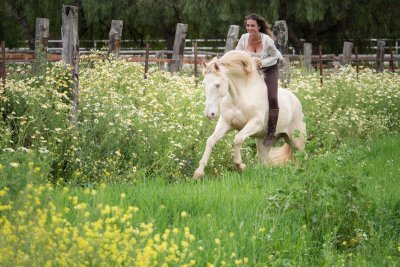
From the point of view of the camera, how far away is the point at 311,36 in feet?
130

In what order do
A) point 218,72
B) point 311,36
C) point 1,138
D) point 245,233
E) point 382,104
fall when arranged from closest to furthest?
point 245,233 < point 1,138 < point 218,72 < point 382,104 < point 311,36

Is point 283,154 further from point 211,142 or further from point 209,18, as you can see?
point 209,18

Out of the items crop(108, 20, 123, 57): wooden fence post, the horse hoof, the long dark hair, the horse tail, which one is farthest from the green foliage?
the horse hoof

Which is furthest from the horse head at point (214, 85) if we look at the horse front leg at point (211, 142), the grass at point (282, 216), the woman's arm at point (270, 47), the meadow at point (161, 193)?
the grass at point (282, 216)

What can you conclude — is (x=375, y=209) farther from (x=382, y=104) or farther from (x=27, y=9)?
(x=27, y=9)

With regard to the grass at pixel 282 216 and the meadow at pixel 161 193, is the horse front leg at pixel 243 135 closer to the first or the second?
the meadow at pixel 161 193

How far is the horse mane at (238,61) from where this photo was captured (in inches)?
429

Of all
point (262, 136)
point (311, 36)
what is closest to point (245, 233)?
point (262, 136)

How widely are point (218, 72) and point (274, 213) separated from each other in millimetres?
3198

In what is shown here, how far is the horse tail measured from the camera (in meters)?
12.7

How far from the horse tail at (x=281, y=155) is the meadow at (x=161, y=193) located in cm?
33

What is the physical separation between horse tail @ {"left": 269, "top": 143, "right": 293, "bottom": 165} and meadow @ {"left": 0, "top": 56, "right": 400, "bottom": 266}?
13.1 inches

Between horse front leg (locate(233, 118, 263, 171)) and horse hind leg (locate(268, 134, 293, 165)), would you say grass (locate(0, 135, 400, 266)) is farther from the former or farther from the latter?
horse hind leg (locate(268, 134, 293, 165))

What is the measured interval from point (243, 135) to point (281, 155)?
2086mm
